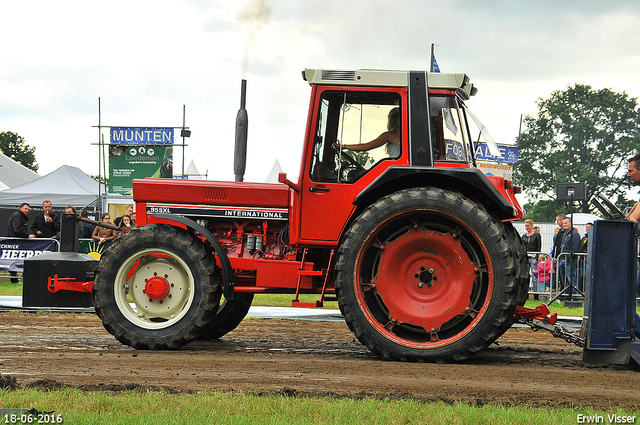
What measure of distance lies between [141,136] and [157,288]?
74.2ft

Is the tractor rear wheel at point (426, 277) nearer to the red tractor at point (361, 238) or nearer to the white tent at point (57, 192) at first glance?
the red tractor at point (361, 238)

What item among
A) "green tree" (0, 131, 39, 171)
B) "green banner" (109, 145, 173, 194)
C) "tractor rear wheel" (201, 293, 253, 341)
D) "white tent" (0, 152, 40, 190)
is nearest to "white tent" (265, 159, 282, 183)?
"green banner" (109, 145, 173, 194)

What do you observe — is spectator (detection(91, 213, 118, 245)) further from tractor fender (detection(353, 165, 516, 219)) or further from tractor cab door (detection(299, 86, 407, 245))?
tractor fender (detection(353, 165, 516, 219))

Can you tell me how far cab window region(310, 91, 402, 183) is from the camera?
6.06m

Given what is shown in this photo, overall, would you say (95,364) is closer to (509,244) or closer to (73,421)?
(73,421)

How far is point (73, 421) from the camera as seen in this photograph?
360 centimetres

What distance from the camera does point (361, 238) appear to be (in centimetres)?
574

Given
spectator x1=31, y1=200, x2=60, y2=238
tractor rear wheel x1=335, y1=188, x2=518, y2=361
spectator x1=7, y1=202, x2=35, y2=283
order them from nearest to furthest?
1. tractor rear wheel x1=335, y1=188, x2=518, y2=361
2. spectator x1=7, y1=202, x2=35, y2=283
3. spectator x1=31, y1=200, x2=60, y2=238

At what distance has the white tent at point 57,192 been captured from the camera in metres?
25.9

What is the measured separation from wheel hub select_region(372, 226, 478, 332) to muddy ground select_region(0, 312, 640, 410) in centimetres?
46

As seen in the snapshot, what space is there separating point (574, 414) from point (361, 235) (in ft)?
7.69

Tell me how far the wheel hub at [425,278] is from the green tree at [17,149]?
6853cm

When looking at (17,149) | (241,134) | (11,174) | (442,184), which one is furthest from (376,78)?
(17,149)

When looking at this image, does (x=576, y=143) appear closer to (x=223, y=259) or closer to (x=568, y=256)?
(x=568, y=256)
